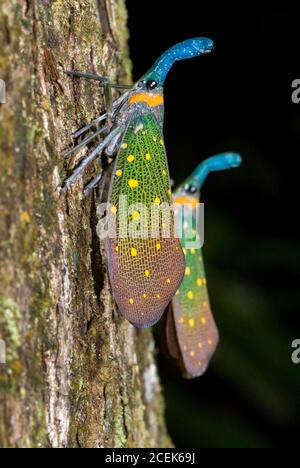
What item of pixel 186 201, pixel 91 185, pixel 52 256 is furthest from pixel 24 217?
pixel 186 201

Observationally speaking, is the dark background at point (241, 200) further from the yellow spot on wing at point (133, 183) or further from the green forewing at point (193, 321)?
the yellow spot on wing at point (133, 183)

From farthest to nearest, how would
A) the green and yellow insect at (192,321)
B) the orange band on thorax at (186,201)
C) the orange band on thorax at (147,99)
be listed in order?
the orange band on thorax at (186,201)
the green and yellow insect at (192,321)
the orange band on thorax at (147,99)

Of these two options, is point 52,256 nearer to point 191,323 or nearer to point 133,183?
point 133,183

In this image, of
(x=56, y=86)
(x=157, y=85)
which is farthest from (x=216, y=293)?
(x=56, y=86)

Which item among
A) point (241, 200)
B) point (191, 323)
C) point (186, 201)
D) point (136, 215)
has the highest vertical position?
point (136, 215)

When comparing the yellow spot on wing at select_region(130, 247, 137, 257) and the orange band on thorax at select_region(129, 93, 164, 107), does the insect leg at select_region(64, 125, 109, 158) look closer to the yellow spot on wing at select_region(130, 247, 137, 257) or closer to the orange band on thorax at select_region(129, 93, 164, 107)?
the orange band on thorax at select_region(129, 93, 164, 107)

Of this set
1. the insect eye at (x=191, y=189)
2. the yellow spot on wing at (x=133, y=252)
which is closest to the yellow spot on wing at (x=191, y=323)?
the insect eye at (x=191, y=189)
